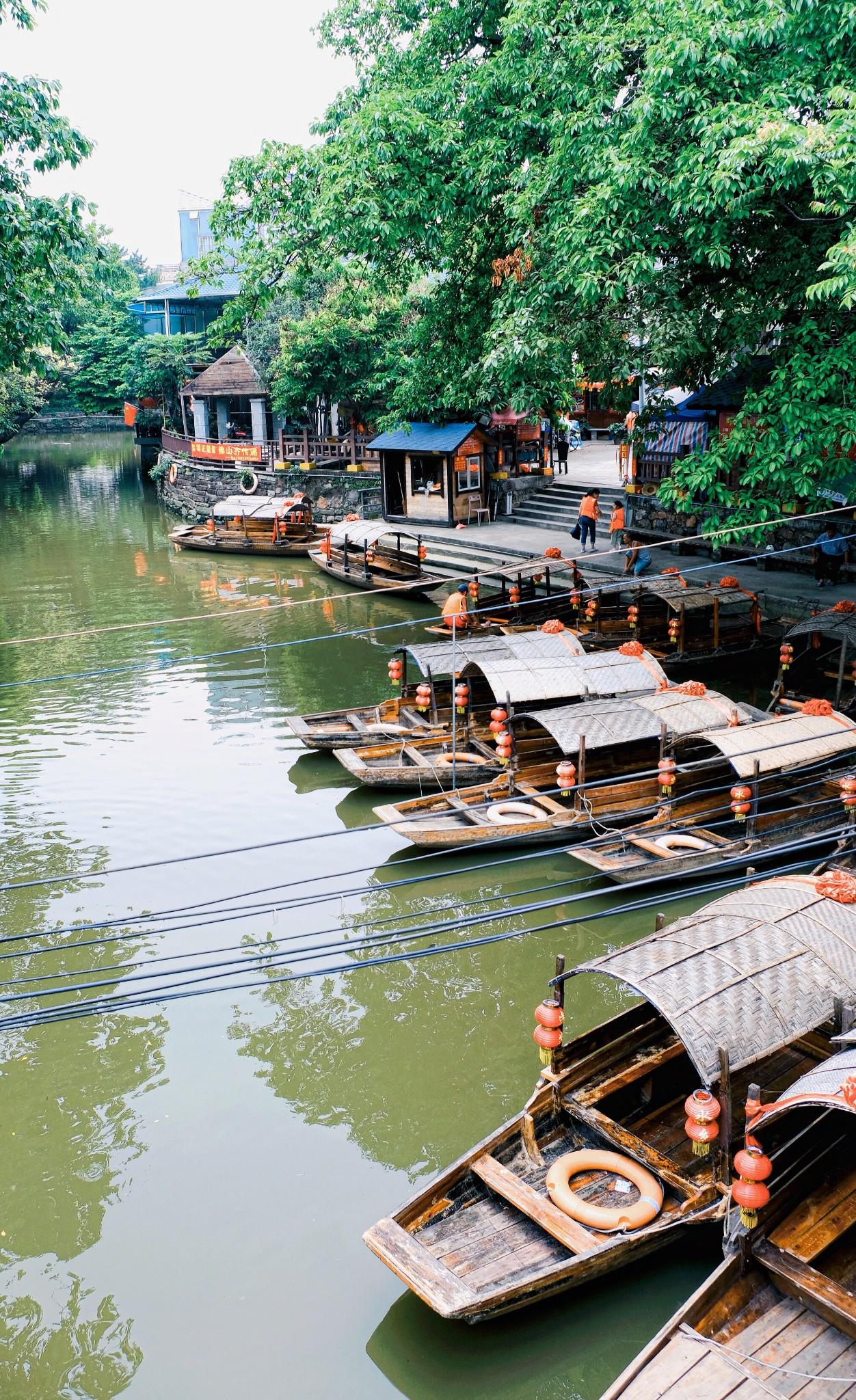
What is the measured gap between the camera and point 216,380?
130 ft

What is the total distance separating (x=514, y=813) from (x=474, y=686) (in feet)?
11.4

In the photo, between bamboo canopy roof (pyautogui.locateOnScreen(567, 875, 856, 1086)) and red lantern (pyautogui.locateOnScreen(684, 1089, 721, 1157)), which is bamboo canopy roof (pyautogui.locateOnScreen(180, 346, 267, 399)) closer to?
bamboo canopy roof (pyautogui.locateOnScreen(567, 875, 856, 1086))

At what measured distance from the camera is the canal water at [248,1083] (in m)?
6.27

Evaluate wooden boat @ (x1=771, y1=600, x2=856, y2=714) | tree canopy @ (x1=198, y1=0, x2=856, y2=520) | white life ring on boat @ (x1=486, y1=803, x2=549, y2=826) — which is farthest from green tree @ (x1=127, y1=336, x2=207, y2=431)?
white life ring on boat @ (x1=486, y1=803, x2=549, y2=826)

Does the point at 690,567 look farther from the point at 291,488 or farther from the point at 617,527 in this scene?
the point at 291,488

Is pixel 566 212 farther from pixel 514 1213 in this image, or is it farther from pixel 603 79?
pixel 514 1213

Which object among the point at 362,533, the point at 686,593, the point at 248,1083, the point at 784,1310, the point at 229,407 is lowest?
the point at 248,1083

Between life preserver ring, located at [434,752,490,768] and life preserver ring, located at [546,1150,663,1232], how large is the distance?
6711 millimetres

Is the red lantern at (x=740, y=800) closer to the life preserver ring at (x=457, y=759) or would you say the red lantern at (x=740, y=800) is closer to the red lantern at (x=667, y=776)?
the red lantern at (x=667, y=776)

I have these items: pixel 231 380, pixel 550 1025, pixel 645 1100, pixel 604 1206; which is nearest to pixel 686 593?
pixel 645 1100

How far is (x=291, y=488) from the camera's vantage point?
111ft

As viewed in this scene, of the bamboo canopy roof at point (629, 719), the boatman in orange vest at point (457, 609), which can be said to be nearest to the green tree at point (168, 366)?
the boatman in orange vest at point (457, 609)

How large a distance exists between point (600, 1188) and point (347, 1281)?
5.68 ft

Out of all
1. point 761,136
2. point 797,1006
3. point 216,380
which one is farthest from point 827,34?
point 216,380
